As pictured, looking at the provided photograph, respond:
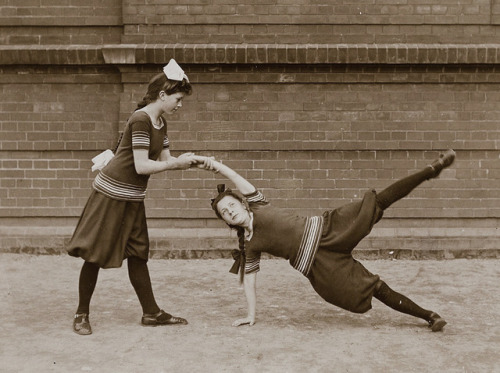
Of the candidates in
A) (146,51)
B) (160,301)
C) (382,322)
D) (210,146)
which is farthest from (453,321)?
(146,51)

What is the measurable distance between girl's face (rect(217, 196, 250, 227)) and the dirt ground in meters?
0.71

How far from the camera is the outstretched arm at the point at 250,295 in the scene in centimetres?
466

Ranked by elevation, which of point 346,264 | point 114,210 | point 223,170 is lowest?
point 346,264

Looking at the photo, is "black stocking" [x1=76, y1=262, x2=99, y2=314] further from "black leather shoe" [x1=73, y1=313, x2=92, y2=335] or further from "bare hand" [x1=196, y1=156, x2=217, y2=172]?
"bare hand" [x1=196, y1=156, x2=217, y2=172]

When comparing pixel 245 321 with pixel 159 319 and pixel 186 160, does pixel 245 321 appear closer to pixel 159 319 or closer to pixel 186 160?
pixel 159 319

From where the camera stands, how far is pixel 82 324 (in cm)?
469

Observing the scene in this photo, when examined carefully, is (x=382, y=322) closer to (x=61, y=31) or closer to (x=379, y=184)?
(x=379, y=184)

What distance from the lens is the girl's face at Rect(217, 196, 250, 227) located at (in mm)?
4527

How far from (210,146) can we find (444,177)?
7.19 ft

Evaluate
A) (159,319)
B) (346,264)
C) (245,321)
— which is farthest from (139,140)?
(346,264)

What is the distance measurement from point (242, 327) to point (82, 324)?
1.02 m

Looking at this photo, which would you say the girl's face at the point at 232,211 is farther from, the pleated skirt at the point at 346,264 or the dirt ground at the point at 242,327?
the dirt ground at the point at 242,327

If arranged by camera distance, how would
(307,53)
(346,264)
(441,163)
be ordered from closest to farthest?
(441,163), (346,264), (307,53)

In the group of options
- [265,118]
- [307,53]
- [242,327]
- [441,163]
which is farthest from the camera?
[265,118]
